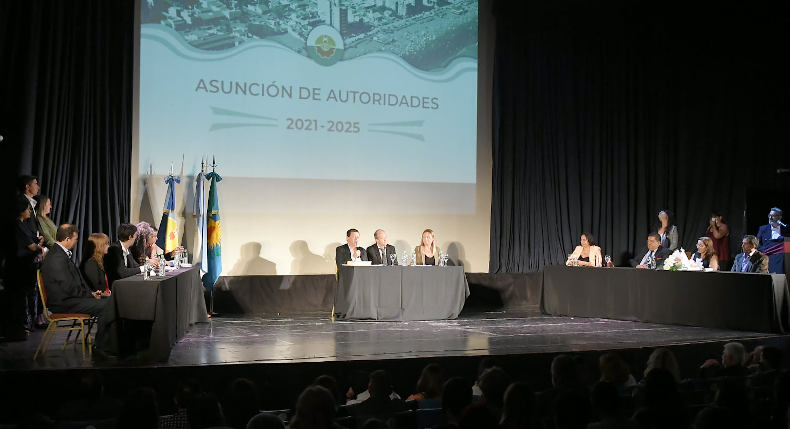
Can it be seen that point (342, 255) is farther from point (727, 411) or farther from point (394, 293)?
point (727, 411)

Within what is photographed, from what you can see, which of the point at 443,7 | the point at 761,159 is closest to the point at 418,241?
the point at 443,7

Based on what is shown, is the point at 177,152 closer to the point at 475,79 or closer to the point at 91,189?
the point at 91,189

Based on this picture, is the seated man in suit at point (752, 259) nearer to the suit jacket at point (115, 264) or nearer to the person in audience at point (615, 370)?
the person in audience at point (615, 370)

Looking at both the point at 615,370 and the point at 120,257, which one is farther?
the point at 120,257

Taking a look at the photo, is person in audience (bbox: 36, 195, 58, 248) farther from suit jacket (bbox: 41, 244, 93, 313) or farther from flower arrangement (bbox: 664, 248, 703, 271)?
flower arrangement (bbox: 664, 248, 703, 271)

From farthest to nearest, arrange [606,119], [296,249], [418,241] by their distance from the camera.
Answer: [606,119]
[418,241]
[296,249]

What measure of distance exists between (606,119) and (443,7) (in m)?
3.09

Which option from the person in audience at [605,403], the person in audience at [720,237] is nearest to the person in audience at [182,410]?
the person in audience at [605,403]

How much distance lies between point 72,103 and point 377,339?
4339 millimetres

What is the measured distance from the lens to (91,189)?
8.53 m

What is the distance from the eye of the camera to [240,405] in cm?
320

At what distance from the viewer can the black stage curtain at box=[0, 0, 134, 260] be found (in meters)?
8.05

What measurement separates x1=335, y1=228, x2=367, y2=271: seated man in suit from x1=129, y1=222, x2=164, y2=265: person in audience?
2.14 metres

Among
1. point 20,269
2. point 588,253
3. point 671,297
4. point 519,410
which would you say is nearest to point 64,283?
point 20,269
